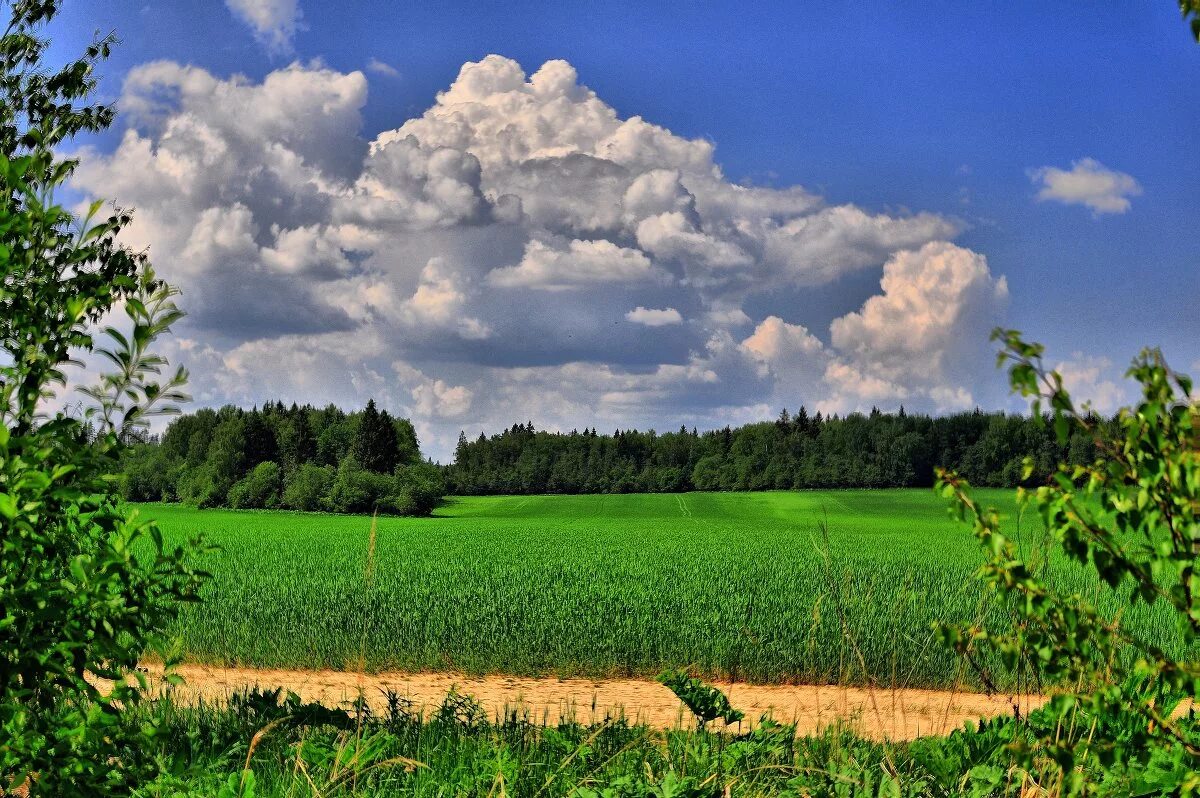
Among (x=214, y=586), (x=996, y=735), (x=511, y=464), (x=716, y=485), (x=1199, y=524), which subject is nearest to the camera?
(x=1199, y=524)

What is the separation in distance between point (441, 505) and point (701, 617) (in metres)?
71.3

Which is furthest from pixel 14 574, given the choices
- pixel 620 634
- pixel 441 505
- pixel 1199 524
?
pixel 441 505

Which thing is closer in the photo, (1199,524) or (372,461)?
(1199,524)

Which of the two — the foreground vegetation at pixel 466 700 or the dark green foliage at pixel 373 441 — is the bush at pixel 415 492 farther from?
the foreground vegetation at pixel 466 700

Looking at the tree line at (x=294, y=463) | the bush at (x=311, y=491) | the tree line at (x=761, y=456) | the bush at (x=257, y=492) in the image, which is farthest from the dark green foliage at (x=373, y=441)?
the tree line at (x=761, y=456)

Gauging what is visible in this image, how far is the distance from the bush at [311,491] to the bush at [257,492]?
128 inches

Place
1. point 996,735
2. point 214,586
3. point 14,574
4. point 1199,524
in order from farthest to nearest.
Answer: point 214,586
point 996,735
point 14,574
point 1199,524

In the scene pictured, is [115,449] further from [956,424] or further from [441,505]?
[956,424]

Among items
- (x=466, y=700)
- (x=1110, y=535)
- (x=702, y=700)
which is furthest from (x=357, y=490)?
(x=1110, y=535)

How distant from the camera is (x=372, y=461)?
8500cm

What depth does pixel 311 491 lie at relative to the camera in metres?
69.6

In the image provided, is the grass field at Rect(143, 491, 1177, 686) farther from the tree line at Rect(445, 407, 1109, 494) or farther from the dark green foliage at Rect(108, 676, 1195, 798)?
the tree line at Rect(445, 407, 1109, 494)

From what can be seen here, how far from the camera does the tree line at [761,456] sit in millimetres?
85125

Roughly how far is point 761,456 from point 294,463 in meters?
45.5
